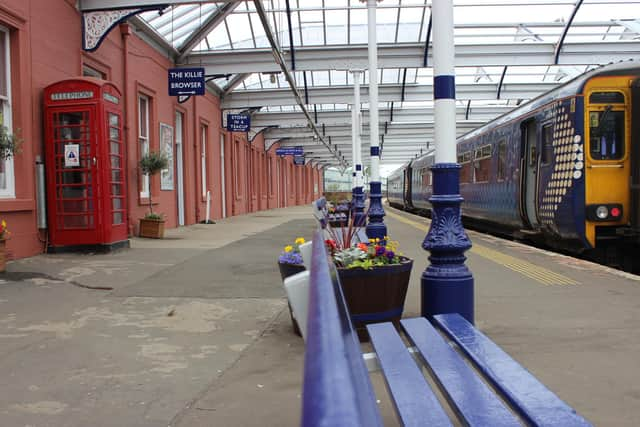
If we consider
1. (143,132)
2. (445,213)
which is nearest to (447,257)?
(445,213)

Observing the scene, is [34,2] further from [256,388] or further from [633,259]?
[633,259]

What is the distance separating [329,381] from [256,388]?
116 inches

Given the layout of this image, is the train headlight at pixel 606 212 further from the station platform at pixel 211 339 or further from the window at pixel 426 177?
the window at pixel 426 177

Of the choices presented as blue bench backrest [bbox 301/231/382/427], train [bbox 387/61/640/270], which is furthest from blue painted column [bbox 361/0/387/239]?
blue bench backrest [bbox 301/231/382/427]

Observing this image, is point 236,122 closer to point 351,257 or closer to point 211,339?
point 211,339

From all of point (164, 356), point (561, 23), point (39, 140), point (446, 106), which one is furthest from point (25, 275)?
point (561, 23)

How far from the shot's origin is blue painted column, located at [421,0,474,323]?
4191mm

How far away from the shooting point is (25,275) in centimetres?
799

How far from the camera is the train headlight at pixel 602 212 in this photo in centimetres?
841

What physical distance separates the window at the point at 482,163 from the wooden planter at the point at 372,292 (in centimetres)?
1043

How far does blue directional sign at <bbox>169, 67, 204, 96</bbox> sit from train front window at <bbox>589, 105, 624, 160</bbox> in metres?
10.8


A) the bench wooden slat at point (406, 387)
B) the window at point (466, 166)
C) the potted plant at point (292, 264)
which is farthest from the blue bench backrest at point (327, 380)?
the window at point (466, 166)

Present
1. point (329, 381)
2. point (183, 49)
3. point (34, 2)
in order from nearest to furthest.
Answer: point (329, 381) < point (34, 2) < point (183, 49)

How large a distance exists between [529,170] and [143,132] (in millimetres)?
10343
